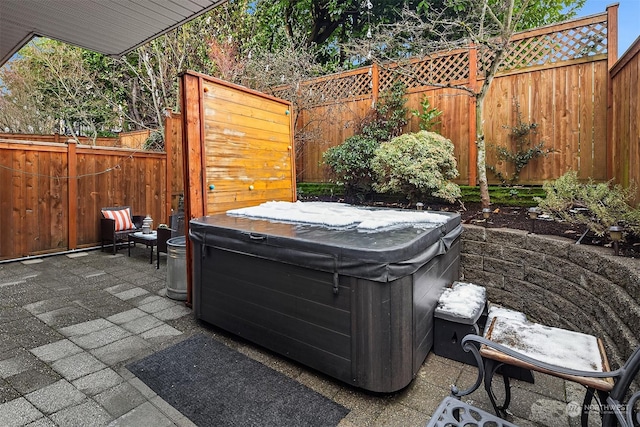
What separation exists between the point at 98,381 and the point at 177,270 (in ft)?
4.79

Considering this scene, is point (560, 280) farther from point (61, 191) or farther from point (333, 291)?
point (61, 191)

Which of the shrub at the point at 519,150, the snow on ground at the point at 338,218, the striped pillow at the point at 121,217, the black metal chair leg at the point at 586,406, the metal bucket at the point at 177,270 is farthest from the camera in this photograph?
the striped pillow at the point at 121,217

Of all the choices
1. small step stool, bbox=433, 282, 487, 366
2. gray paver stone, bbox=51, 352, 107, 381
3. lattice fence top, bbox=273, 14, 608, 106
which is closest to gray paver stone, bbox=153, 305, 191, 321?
gray paver stone, bbox=51, 352, 107, 381

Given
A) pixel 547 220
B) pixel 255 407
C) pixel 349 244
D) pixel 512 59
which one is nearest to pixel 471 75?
pixel 512 59

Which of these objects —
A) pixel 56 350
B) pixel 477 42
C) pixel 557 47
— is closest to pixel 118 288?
pixel 56 350

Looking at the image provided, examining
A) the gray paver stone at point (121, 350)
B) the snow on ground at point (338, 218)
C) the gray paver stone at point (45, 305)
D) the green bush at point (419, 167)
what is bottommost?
the gray paver stone at point (121, 350)

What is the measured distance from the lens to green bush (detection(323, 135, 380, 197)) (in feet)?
17.8

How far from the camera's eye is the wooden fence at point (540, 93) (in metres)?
4.28

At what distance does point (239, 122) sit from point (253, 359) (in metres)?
2.37

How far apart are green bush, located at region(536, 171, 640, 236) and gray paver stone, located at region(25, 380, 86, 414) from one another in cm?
361

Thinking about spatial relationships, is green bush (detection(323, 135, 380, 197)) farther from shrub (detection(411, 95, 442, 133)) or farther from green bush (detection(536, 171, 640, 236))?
green bush (detection(536, 171, 640, 236))

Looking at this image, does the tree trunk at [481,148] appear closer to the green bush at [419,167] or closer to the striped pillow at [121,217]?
the green bush at [419,167]

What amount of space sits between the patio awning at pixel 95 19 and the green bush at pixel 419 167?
273cm

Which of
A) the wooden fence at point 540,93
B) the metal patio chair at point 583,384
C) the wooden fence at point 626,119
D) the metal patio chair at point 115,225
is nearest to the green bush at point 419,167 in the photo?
the wooden fence at point 540,93
